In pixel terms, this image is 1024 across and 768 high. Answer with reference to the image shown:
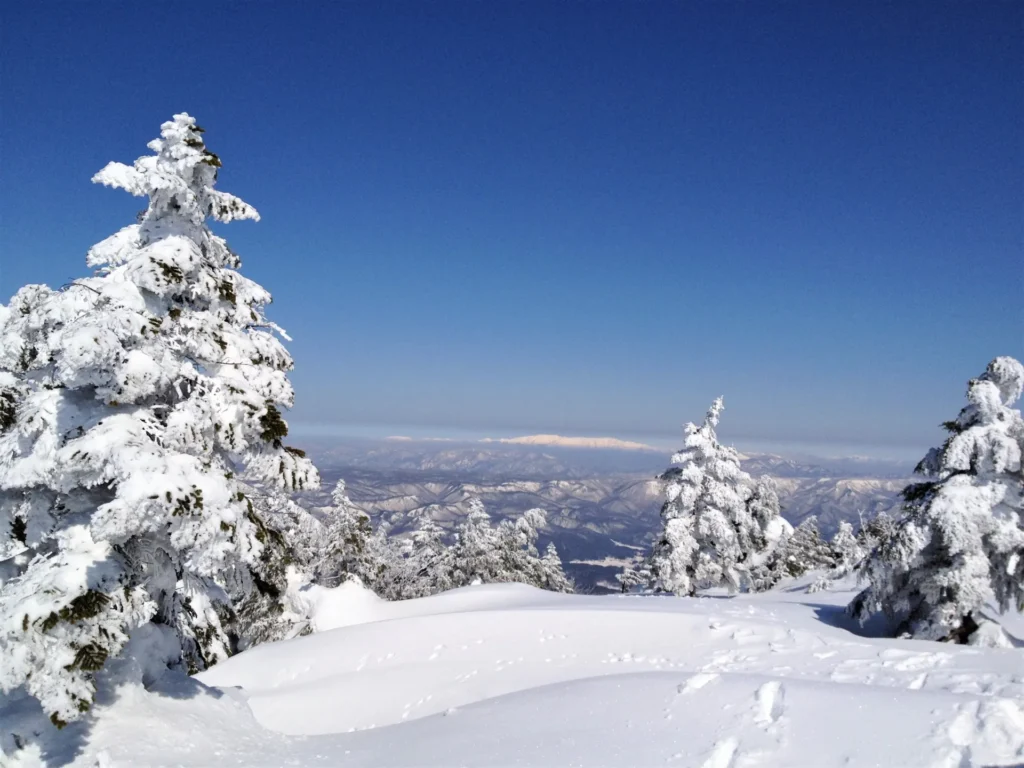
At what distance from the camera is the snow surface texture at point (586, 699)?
751 centimetres

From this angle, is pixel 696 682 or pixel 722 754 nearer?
pixel 722 754

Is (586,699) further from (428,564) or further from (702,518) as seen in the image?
(428,564)

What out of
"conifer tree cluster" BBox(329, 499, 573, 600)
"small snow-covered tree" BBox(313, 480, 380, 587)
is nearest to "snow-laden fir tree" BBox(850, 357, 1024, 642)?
"small snow-covered tree" BBox(313, 480, 380, 587)

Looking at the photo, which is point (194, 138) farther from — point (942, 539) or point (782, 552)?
point (782, 552)

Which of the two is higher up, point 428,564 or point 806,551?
point 806,551

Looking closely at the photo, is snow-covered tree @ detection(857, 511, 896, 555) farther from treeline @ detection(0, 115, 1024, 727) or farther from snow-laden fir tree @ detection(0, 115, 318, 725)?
snow-laden fir tree @ detection(0, 115, 318, 725)

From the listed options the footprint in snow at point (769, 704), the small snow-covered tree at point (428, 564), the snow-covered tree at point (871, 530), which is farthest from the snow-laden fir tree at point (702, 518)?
the snow-covered tree at point (871, 530)

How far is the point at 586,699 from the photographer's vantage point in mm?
9906

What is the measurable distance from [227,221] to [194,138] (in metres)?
1.41

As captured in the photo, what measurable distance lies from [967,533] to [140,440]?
17102 millimetres

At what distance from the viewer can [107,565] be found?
8.44m

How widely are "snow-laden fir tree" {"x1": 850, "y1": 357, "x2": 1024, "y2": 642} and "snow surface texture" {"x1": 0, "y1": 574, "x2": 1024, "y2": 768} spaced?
2154mm

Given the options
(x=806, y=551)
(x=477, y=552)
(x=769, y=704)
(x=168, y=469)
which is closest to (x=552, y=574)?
(x=477, y=552)

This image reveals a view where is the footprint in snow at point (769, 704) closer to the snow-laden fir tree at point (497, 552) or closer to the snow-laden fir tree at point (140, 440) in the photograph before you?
the snow-laden fir tree at point (140, 440)
